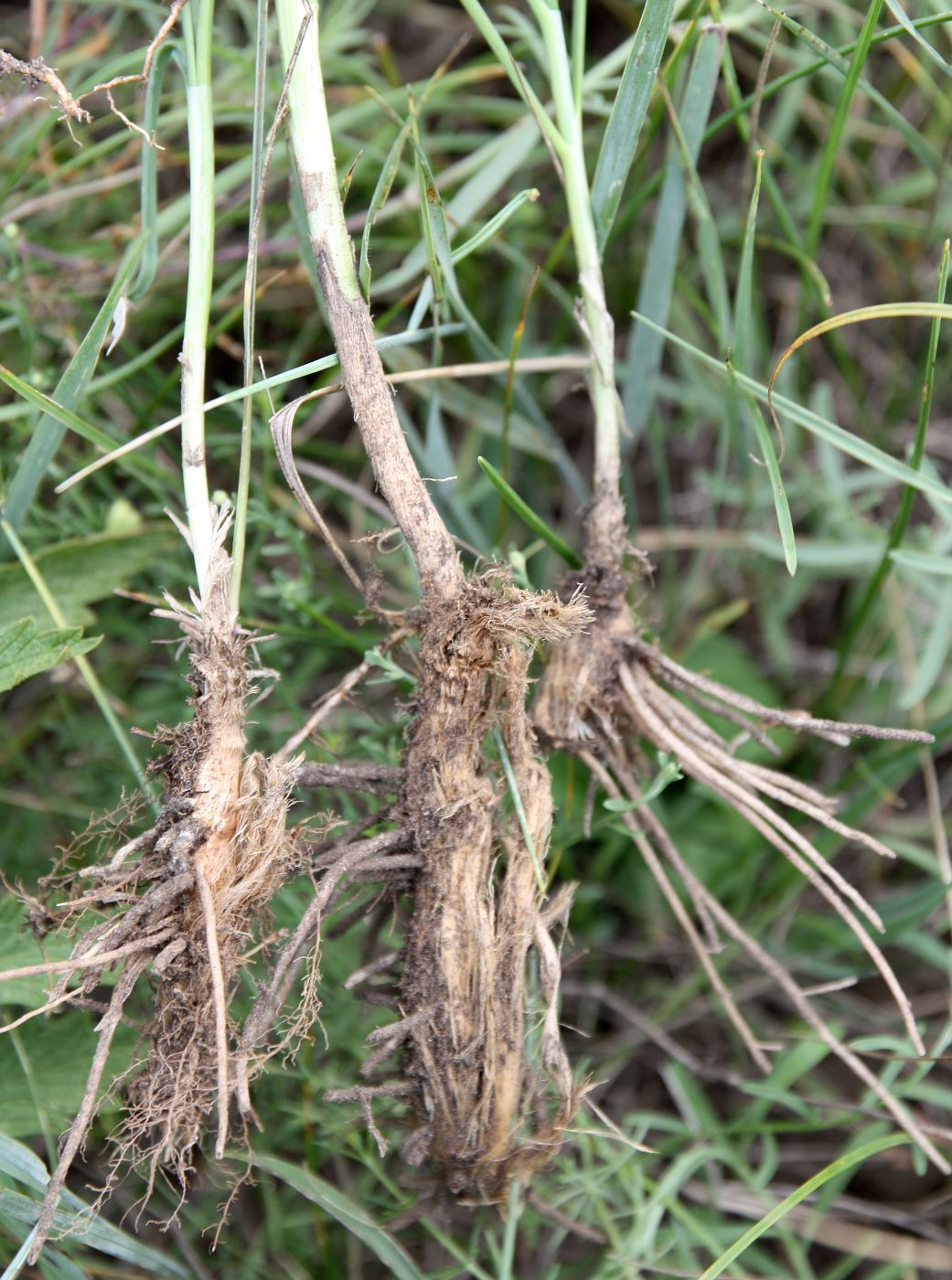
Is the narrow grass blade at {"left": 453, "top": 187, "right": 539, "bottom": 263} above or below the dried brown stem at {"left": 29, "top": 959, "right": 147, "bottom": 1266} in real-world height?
above

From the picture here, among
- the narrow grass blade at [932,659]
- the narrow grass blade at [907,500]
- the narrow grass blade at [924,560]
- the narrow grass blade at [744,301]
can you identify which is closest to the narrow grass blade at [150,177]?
the narrow grass blade at [744,301]

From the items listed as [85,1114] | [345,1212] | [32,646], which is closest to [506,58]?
[32,646]

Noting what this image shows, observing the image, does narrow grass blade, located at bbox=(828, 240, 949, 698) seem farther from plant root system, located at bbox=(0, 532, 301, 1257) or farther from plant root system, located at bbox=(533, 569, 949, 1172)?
plant root system, located at bbox=(0, 532, 301, 1257)

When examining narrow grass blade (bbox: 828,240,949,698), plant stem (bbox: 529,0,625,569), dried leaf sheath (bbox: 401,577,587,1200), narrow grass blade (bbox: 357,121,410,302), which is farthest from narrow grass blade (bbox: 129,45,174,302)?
narrow grass blade (bbox: 828,240,949,698)

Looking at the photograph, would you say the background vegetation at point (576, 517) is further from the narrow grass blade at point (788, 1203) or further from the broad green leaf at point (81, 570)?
the narrow grass blade at point (788, 1203)

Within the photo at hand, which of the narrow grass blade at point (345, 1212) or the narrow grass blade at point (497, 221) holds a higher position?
the narrow grass blade at point (497, 221)

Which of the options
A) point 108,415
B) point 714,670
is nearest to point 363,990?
point 714,670

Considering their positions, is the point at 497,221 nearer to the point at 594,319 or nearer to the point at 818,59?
the point at 594,319
